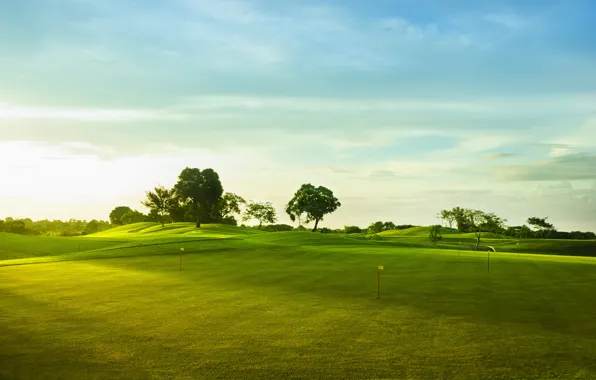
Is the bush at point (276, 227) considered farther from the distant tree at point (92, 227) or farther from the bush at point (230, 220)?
the distant tree at point (92, 227)

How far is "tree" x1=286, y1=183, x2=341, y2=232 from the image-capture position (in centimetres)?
11775

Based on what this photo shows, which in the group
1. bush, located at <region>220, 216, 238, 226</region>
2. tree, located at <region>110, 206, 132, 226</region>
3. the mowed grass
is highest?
tree, located at <region>110, 206, 132, 226</region>

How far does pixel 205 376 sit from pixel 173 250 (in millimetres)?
39055

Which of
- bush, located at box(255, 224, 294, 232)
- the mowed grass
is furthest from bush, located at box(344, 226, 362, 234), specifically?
the mowed grass

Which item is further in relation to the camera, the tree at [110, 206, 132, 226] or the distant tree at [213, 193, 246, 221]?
the tree at [110, 206, 132, 226]

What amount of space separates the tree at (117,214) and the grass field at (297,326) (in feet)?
516

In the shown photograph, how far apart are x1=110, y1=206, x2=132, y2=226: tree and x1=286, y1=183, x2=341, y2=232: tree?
83.3 meters

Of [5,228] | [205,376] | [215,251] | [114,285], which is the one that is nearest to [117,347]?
[205,376]

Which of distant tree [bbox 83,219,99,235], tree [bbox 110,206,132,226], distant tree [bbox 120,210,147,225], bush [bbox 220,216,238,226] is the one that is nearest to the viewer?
bush [bbox 220,216,238,226]

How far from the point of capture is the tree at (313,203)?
117750 millimetres

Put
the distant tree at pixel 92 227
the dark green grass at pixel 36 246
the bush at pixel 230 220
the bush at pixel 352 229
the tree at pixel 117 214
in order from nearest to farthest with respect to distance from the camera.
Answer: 1. the dark green grass at pixel 36 246
2. the bush at pixel 230 220
3. the bush at pixel 352 229
4. the distant tree at pixel 92 227
5. the tree at pixel 117 214

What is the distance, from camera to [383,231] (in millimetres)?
144750

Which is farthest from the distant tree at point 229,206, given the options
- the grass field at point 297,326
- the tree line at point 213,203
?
the grass field at point 297,326

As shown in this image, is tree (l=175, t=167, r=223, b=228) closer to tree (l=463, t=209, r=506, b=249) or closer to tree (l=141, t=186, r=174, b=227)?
tree (l=141, t=186, r=174, b=227)
